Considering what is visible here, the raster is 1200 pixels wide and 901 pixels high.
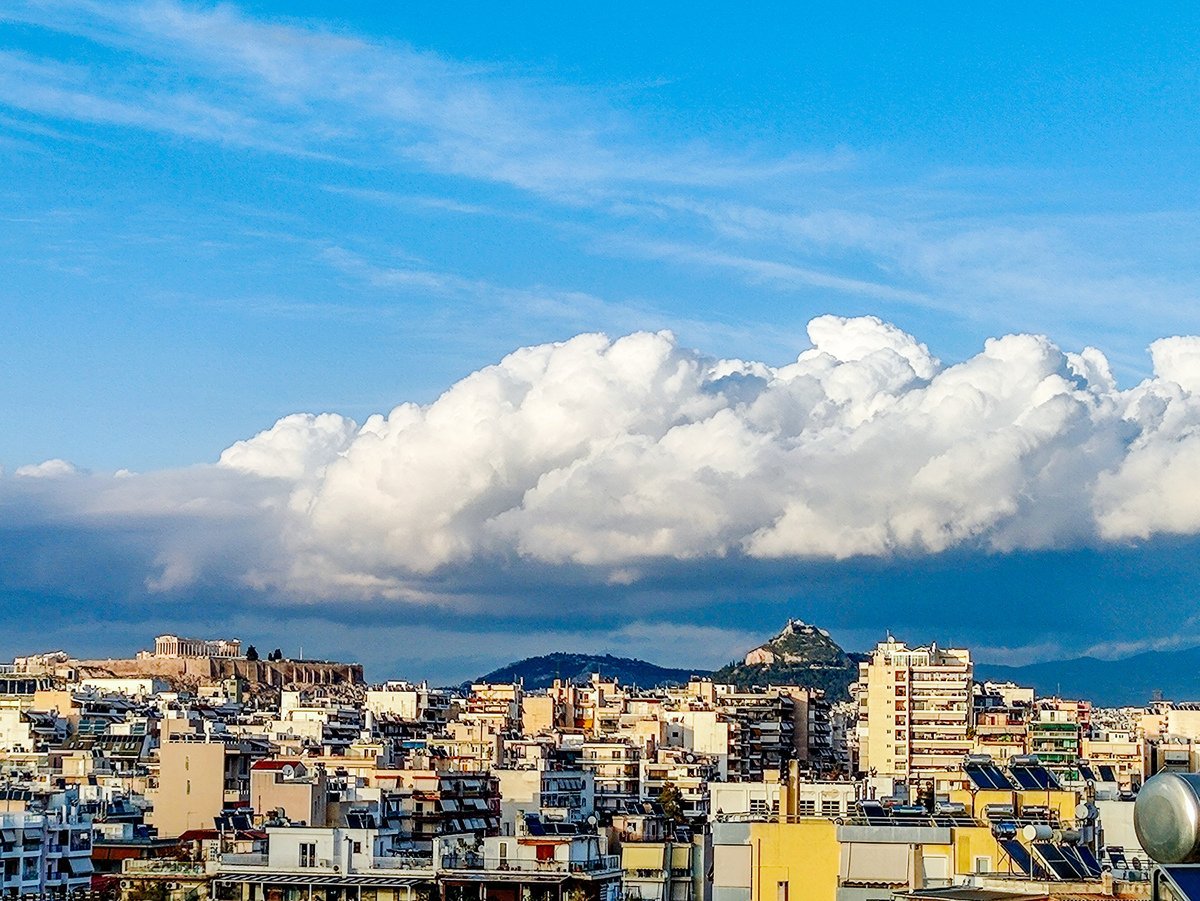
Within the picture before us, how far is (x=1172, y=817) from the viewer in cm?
709

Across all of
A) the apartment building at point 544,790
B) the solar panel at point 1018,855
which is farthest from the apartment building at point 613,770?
the solar panel at point 1018,855

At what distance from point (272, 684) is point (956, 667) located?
80.8m

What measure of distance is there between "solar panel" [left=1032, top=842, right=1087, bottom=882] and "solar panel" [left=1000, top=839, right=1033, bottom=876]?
25 centimetres

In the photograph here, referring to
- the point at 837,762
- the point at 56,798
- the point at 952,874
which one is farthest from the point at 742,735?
the point at 952,874

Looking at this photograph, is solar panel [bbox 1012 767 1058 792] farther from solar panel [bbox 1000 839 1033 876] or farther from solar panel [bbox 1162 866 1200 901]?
solar panel [bbox 1162 866 1200 901]

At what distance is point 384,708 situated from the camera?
452 feet

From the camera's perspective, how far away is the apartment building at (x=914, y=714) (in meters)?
112

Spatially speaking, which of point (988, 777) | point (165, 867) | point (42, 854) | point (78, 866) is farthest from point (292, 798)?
point (988, 777)

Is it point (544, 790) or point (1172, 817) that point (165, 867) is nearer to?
point (544, 790)

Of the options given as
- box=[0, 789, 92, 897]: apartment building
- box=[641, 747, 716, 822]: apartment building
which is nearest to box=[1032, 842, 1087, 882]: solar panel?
box=[0, 789, 92, 897]: apartment building

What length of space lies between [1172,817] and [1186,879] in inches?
6.6

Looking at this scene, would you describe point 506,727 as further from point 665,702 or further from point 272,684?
point 272,684

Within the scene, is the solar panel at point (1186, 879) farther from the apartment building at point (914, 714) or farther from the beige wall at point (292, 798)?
the apartment building at point (914, 714)

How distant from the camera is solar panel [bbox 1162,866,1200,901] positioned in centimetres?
702
